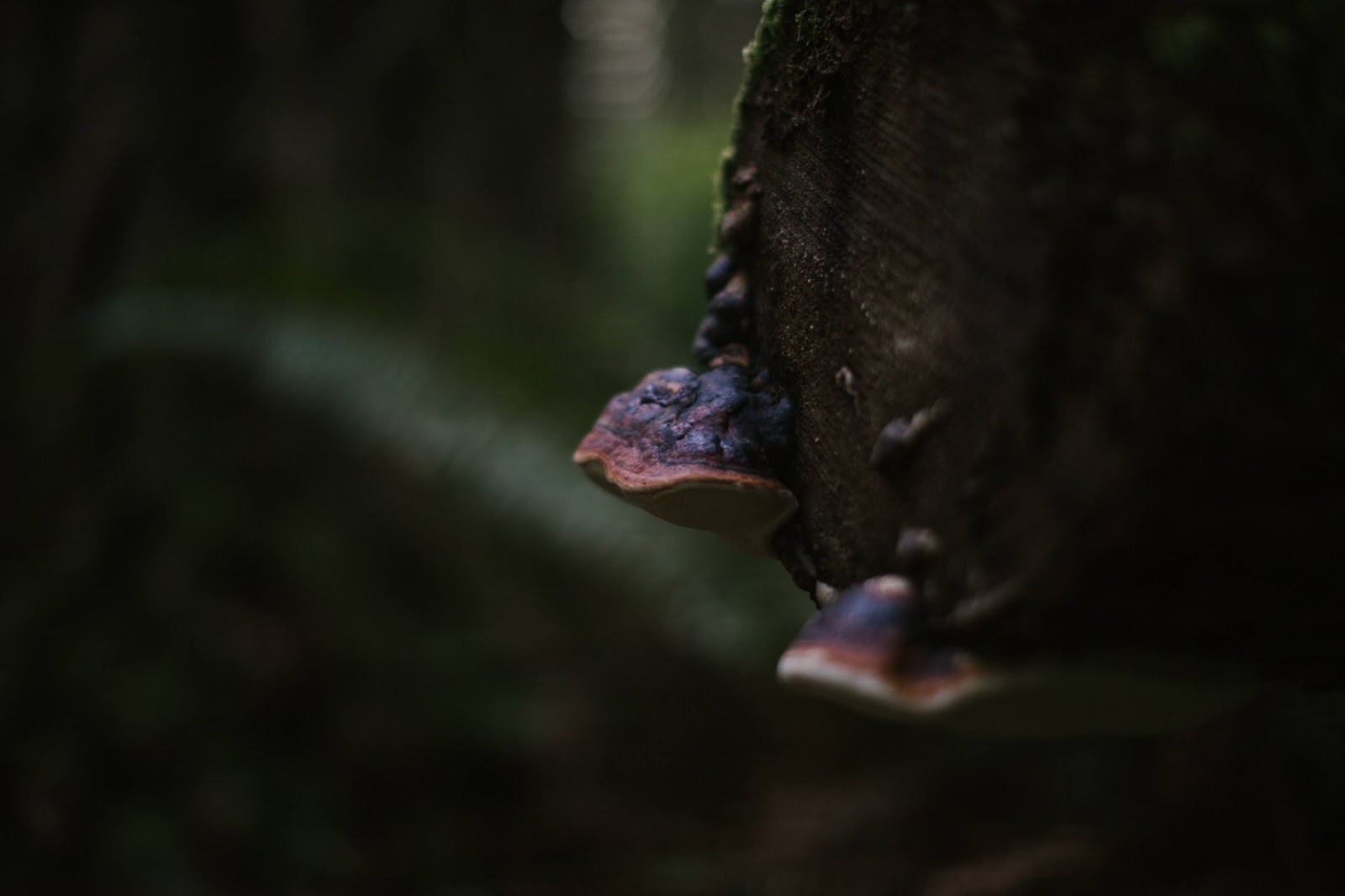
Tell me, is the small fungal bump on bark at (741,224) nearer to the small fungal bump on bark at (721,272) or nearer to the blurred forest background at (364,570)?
the small fungal bump on bark at (721,272)

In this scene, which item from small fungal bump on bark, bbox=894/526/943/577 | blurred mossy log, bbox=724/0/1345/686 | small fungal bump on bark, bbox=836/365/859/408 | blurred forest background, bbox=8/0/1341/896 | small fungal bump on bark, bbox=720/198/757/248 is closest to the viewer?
blurred mossy log, bbox=724/0/1345/686

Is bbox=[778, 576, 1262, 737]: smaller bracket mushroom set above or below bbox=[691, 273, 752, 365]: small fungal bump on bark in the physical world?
below

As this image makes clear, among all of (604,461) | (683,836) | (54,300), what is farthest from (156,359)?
(604,461)

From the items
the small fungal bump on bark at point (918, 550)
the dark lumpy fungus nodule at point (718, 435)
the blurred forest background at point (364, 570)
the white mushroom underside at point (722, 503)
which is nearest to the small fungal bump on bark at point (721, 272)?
the dark lumpy fungus nodule at point (718, 435)

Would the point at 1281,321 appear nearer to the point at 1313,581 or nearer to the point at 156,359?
the point at 1313,581

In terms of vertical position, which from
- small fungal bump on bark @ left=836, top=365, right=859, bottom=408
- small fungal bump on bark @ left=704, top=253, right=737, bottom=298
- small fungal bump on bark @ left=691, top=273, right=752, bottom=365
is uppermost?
small fungal bump on bark @ left=704, top=253, right=737, bottom=298

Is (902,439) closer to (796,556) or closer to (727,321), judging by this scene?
(796,556)

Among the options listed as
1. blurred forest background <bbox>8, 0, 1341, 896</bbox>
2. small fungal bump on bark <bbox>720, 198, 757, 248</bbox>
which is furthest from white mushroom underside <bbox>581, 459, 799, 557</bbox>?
blurred forest background <bbox>8, 0, 1341, 896</bbox>

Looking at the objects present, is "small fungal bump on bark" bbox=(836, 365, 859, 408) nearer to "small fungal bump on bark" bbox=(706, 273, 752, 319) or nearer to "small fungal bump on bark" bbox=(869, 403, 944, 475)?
"small fungal bump on bark" bbox=(869, 403, 944, 475)
